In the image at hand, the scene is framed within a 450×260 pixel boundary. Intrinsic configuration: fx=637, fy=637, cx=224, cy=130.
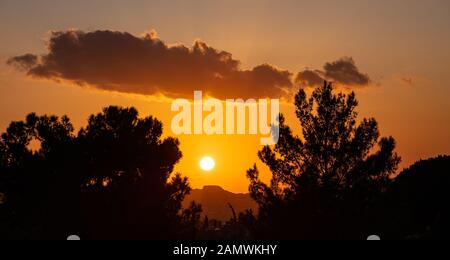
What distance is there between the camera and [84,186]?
4641cm

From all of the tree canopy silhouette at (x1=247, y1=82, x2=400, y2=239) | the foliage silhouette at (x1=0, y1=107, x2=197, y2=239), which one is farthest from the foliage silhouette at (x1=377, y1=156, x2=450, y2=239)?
the foliage silhouette at (x1=0, y1=107, x2=197, y2=239)

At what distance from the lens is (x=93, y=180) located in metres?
47.0

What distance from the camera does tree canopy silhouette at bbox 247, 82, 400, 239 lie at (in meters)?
33.8

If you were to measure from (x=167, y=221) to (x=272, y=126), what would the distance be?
10.7 meters

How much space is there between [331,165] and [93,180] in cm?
1898

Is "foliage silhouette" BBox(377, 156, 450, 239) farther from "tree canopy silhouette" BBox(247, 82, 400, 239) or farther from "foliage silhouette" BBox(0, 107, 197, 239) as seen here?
"foliage silhouette" BBox(0, 107, 197, 239)

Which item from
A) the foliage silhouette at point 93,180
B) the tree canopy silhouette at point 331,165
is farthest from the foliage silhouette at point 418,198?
the foliage silhouette at point 93,180

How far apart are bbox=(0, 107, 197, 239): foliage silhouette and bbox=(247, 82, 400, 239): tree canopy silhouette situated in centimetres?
982

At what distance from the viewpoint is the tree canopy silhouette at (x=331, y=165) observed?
3378cm
